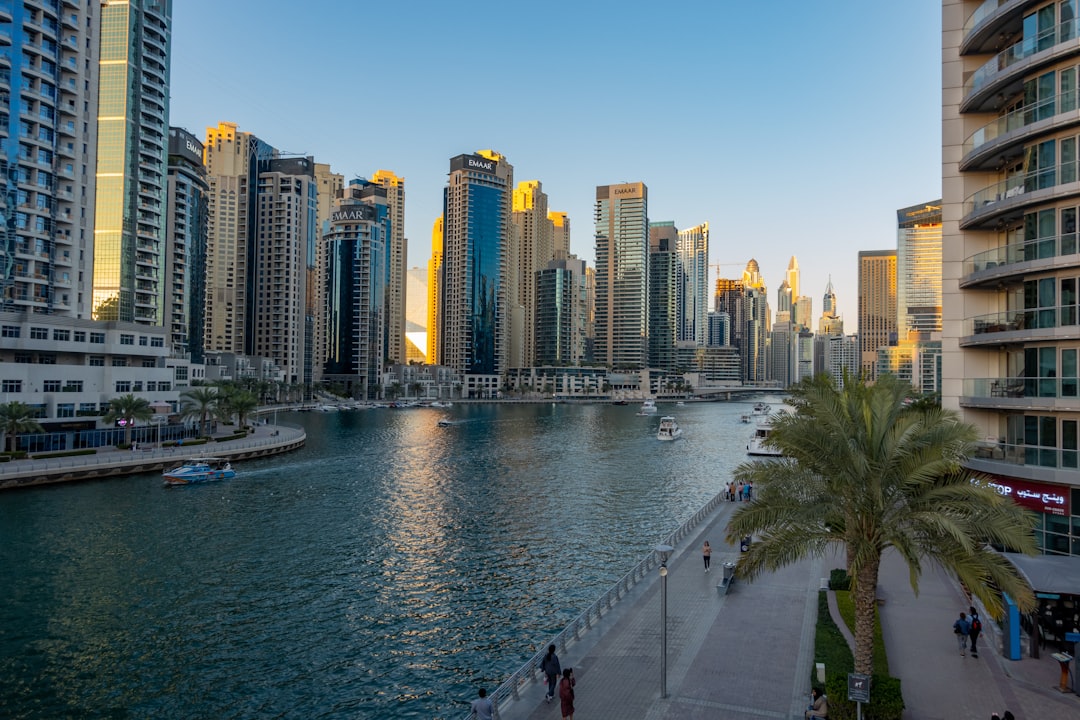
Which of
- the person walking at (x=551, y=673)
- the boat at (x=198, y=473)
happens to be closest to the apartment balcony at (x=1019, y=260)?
the person walking at (x=551, y=673)

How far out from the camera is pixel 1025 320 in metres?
→ 26.9

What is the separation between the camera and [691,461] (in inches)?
3706

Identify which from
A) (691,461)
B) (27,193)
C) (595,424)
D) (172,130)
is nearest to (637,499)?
(691,461)

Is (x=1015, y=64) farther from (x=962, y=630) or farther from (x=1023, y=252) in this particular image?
(x=962, y=630)

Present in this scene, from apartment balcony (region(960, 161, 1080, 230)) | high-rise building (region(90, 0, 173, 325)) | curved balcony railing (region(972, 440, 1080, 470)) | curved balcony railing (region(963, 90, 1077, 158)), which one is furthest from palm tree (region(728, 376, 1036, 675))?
high-rise building (region(90, 0, 173, 325))

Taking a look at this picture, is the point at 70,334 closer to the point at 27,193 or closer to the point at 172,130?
the point at 27,193

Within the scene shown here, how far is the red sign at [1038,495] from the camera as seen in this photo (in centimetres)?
2472

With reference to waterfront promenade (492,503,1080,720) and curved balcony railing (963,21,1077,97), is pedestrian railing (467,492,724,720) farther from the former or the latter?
curved balcony railing (963,21,1077,97)

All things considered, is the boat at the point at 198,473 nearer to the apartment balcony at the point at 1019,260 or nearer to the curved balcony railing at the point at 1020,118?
the apartment balcony at the point at 1019,260

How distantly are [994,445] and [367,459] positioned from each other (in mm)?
74957

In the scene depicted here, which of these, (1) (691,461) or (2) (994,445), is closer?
(2) (994,445)

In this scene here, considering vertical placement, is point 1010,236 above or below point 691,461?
above

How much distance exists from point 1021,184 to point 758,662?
68.7 ft

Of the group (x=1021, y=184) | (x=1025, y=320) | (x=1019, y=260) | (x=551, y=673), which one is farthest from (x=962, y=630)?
(x=1021, y=184)
